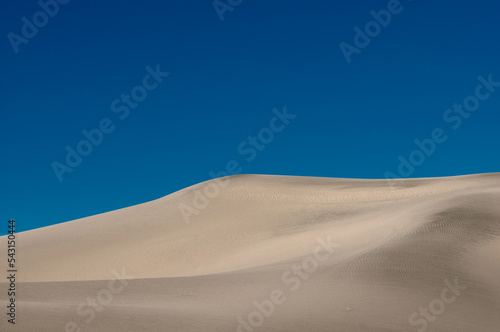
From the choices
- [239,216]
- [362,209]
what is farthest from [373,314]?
[239,216]

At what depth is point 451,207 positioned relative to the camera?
61.2ft

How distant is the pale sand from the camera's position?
10.2m

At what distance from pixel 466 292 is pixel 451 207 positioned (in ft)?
21.8

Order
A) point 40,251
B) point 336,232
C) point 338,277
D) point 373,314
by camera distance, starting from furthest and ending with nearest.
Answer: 1. point 40,251
2. point 336,232
3. point 338,277
4. point 373,314

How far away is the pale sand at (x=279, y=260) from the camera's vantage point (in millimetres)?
10250

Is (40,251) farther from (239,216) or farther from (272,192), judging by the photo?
(272,192)

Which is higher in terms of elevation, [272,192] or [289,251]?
[272,192]

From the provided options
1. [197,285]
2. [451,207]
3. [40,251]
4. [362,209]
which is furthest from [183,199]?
[197,285]

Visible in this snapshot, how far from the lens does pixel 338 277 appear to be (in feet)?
42.2

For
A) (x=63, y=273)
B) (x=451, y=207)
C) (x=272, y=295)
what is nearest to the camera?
(x=272, y=295)

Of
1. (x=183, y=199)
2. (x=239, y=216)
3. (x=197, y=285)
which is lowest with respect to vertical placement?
(x=197, y=285)

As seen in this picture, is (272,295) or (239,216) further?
(239,216)

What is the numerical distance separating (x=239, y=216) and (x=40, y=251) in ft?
30.0

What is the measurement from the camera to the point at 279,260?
59.7ft
